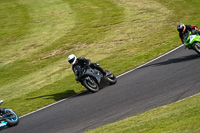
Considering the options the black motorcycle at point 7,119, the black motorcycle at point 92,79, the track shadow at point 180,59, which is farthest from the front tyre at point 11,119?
the track shadow at point 180,59

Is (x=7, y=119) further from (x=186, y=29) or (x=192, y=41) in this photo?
(x=186, y=29)

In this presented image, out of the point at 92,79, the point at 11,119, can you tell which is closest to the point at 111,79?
the point at 92,79

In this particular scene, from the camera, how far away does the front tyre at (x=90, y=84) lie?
1617 cm

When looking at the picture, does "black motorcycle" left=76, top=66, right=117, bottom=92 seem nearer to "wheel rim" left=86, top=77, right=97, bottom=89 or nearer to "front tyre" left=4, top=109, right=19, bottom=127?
"wheel rim" left=86, top=77, right=97, bottom=89

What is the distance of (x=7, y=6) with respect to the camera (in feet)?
135

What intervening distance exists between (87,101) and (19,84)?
6714 millimetres

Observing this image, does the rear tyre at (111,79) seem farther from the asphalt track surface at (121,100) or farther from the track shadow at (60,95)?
the track shadow at (60,95)

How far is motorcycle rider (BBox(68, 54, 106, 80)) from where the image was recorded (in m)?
16.4

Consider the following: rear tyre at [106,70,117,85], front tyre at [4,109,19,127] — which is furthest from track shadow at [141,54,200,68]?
front tyre at [4,109,19,127]

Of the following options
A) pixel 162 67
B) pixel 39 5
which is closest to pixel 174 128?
pixel 162 67

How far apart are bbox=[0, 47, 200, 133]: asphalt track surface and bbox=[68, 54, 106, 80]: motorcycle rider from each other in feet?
2.90

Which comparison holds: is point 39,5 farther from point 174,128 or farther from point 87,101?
point 174,128

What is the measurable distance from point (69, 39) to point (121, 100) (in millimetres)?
14269

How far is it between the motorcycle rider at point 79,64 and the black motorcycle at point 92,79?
115 millimetres
